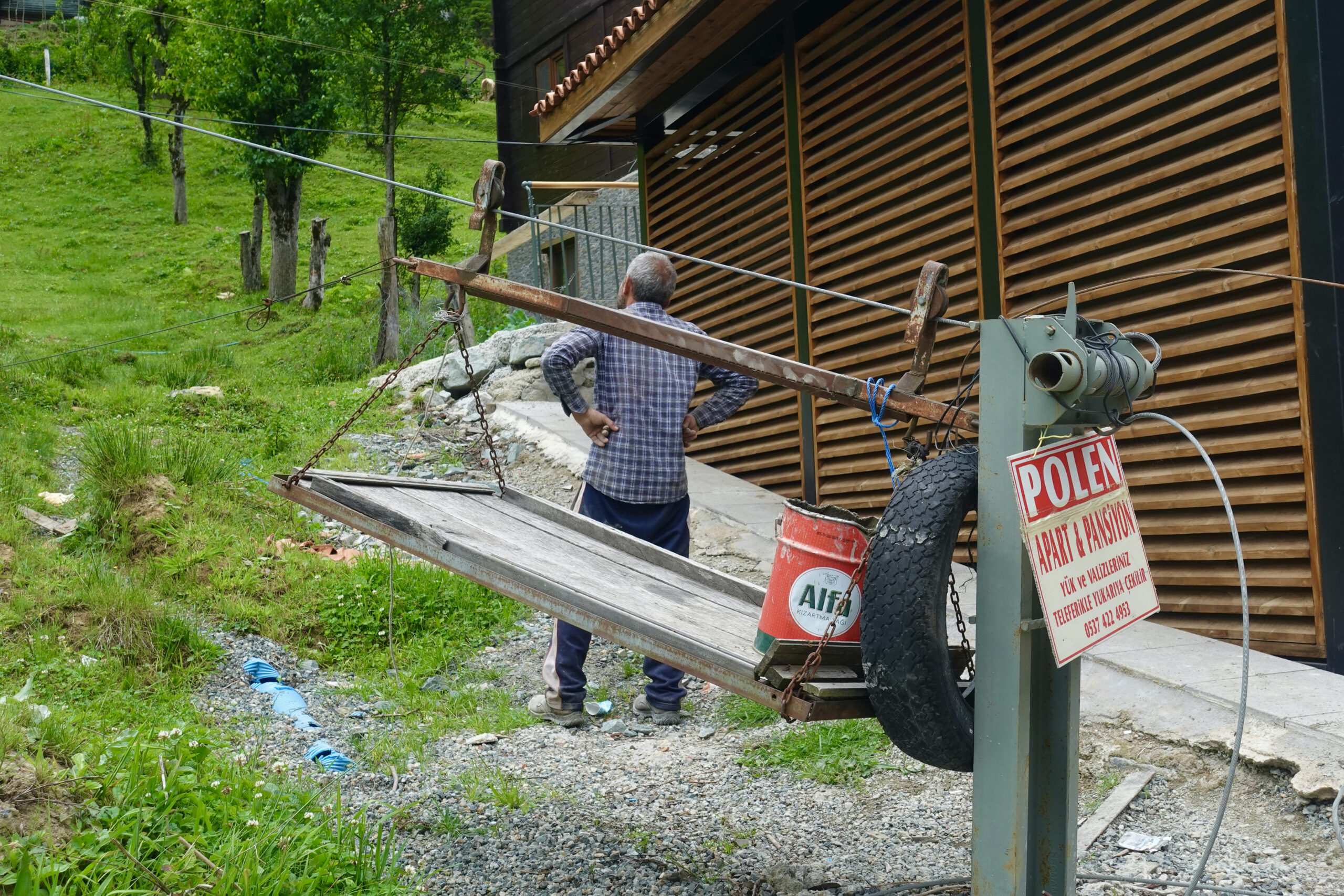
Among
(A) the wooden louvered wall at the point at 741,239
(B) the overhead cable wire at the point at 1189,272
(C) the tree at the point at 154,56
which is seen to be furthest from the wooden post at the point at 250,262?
(B) the overhead cable wire at the point at 1189,272

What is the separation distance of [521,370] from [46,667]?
21.5 feet

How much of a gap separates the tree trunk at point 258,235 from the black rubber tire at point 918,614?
70.3ft

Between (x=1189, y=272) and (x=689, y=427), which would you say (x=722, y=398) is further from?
(x=1189, y=272)

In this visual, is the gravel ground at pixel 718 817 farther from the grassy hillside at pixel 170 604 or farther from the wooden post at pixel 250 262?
the wooden post at pixel 250 262

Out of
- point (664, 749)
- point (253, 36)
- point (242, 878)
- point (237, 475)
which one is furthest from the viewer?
point (253, 36)

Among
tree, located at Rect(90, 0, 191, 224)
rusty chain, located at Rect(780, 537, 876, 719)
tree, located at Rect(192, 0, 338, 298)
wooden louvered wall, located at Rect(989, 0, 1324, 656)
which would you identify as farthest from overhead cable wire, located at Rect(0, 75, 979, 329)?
tree, located at Rect(90, 0, 191, 224)

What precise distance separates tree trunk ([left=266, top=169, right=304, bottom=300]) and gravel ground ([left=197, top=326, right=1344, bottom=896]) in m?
18.3

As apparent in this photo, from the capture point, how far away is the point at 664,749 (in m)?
4.49

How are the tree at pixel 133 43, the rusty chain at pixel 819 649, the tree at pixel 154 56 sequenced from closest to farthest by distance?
1. the rusty chain at pixel 819 649
2. the tree at pixel 154 56
3. the tree at pixel 133 43

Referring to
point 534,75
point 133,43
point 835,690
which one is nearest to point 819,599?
point 835,690

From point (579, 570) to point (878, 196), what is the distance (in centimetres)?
414

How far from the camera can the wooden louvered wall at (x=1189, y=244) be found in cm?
415

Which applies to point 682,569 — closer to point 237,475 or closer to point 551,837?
point 551,837

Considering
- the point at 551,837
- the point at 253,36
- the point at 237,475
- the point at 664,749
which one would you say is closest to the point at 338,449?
the point at 237,475
